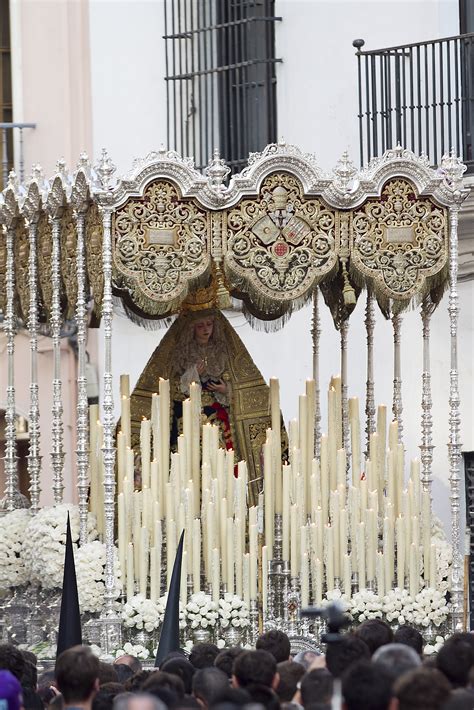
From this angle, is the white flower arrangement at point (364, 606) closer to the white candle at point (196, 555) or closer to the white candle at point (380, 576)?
the white candle at point (380, 576)

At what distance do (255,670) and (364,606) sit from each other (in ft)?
16.3

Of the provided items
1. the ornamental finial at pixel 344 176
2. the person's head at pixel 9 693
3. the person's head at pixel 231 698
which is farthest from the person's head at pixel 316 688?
the ornamental finial at pixel 344 176

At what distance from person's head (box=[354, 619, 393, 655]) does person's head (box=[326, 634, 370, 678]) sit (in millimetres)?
934

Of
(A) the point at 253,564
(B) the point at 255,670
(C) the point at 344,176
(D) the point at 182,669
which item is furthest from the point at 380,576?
(B) the point at 255,670

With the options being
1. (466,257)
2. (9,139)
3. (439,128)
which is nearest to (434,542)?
(466,257)

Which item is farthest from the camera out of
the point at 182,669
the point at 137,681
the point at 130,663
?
the point at 130,663

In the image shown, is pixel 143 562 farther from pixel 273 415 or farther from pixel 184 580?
pixel 273 415

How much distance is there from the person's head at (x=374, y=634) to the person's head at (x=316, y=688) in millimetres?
1374

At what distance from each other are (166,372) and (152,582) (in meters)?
2.01

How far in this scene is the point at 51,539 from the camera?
1349cm

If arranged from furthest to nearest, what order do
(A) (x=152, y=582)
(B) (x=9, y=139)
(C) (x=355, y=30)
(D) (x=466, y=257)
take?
(B) (x=9, y=139)
(C) (x=355, y=30)
(D) (x=466, y=257)
(A) (x=152, y=582)

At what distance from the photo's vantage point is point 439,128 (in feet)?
54.8

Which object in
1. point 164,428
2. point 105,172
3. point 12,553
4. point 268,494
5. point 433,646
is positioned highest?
point 105,172

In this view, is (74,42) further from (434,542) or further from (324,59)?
(434,542)
